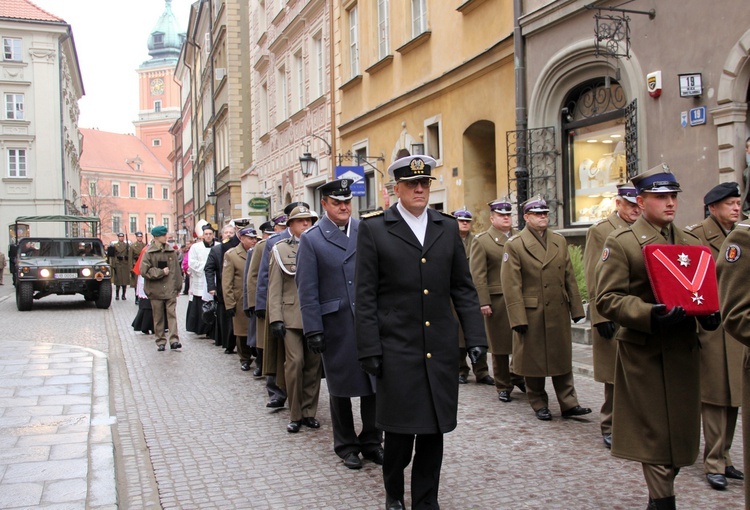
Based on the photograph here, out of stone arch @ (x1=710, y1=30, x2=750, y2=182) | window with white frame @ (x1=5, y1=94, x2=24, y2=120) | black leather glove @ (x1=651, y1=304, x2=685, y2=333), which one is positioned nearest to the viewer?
black leather glove @ (x1=651, y1=304, x2=685, y2=333)

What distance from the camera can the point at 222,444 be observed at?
662 centimetres

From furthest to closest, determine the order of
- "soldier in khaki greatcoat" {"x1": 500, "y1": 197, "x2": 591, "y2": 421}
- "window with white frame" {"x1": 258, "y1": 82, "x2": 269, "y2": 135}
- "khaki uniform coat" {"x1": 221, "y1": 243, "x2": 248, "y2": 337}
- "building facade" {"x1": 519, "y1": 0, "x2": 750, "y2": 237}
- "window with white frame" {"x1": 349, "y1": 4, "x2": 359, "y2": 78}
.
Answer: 1. "window with white frame" {"x1": 258, "y1": 82, "x2": 269, "y2": 135}
2. "window with white frame" {"x1": 349, "y1": 4, "x2": 359, "y2": 78}
3. "khaki uniform coat" {"x1": 221, "y1": 243, "x2": 248, "y2": 337}
4. "building facade" {"x1": 519, "y1": 0, "x2": 750, "y2": 237}
5. "soldier in khaki greatcoat" {"x1": 500, "y1": 197, "x2": 591, "y2": 421}

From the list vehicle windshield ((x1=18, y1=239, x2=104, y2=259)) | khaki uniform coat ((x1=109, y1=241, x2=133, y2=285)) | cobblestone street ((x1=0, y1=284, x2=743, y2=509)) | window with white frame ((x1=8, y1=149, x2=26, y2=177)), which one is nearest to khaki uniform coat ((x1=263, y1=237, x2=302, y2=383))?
cobblestone street ((x1=0, y1=284, x2=743, y2=509))

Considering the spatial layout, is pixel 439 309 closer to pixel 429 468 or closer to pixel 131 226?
pixel 429 468

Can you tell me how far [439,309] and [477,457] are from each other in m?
1.89

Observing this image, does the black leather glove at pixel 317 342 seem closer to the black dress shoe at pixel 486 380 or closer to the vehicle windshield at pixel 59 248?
the black dress shoe at pixel 486 380

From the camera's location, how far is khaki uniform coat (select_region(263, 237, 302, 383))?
7221mm

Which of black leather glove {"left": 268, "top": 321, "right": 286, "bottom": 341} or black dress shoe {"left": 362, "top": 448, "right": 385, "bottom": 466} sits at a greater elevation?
black leather glove {"left": 268, "top": 321, "right": 286, "bottom": 341}

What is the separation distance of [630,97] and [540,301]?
6.03 meters

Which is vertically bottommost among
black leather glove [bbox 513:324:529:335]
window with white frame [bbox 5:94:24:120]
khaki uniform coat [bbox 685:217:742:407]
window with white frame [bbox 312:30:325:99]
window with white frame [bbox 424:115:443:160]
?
khaki uniform coat [bbox 685:217:742:407]

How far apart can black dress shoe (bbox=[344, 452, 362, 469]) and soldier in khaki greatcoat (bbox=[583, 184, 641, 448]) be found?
1.86 meters

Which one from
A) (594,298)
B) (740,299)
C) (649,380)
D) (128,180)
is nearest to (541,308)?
(594,298)

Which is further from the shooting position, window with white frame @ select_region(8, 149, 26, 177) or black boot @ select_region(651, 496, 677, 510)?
window with white frame @ select_region(8, 149, 26, 177)

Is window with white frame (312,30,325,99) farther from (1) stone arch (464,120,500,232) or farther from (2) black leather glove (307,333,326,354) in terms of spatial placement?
(2) black leather glove (307,333,326,354)
